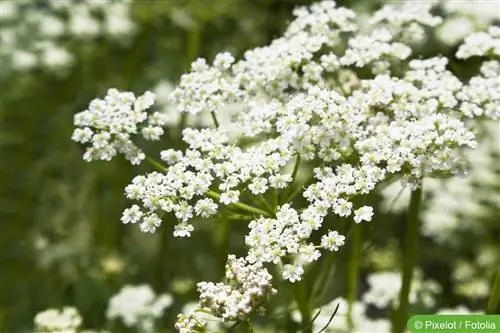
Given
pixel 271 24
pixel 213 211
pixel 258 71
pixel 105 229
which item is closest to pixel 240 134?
pixel 258 71

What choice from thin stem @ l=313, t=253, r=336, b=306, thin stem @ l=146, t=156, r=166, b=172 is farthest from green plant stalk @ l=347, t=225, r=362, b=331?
thin stem @ l=146, t=156, r=166, b=172

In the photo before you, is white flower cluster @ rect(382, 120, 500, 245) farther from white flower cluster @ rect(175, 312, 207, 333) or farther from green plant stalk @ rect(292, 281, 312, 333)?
white flower cluster @ rect(175, 312, 207, 333)

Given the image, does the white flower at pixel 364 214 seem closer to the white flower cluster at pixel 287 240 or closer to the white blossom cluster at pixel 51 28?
the white flower cluster at pixel 287 240

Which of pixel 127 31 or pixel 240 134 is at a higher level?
pixel 127 31

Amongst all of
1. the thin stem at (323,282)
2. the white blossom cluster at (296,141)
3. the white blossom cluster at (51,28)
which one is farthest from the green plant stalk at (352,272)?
the white blossom cluster at (51,28)

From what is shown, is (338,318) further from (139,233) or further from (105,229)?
(139,233)

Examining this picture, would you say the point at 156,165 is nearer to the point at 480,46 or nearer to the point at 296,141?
the point at 296,141
